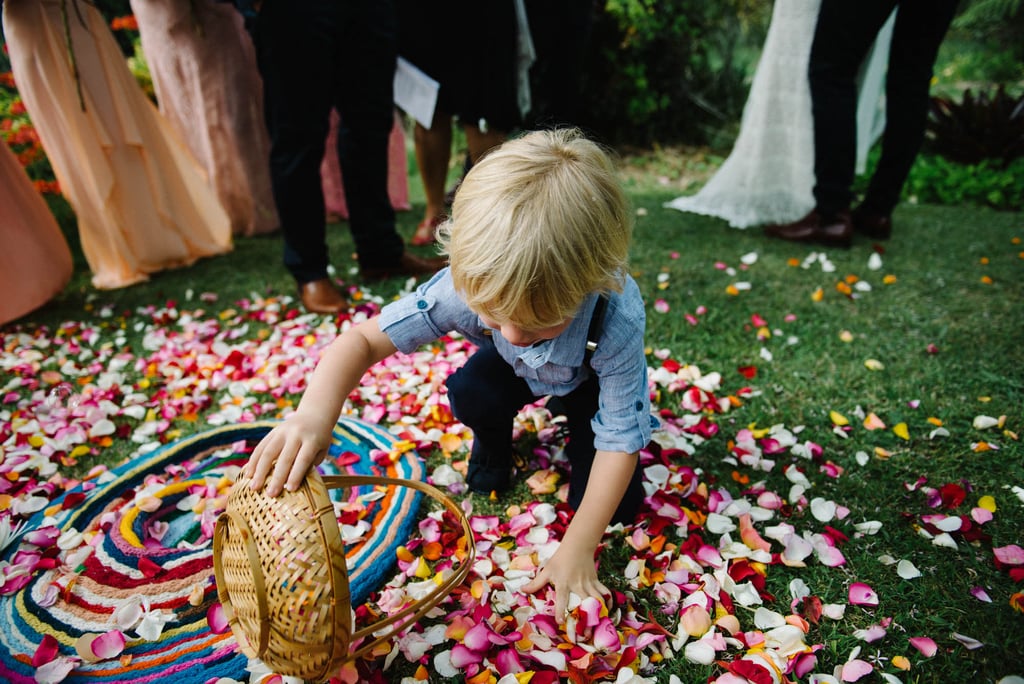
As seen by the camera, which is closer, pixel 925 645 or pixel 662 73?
pixel 925 645

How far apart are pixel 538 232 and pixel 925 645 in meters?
1.18

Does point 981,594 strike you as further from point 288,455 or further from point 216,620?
point 216,620

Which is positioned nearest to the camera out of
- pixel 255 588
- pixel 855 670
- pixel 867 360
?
pixel 255 588

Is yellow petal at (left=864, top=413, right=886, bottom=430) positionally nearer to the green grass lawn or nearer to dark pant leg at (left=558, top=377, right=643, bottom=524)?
the green grass lawn

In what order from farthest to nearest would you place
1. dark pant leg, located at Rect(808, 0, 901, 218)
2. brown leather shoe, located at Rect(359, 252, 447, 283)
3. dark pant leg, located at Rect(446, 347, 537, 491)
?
brown leather shoe, located at Rect(359, 252, 447, 283), dark pant leg, located at Rect(808, 0, 901, 218), dark pant leg, located at Rect(446, 347, 537, 491)

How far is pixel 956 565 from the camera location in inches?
54.9

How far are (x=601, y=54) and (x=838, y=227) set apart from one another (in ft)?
9.20

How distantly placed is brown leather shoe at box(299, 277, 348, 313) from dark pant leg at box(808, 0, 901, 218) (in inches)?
99.3

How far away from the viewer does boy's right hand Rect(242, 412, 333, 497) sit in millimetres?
993

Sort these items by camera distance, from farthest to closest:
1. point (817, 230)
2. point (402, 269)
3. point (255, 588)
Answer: point (817, 230) → point (402, 269) → point (255, 588)

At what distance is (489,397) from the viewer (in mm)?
1430

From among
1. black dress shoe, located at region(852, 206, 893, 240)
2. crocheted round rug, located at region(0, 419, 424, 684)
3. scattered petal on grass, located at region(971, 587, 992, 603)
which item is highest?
black dress shoe, located at region(852, 206, 893, 240)

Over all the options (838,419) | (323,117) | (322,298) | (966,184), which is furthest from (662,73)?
(838,419)

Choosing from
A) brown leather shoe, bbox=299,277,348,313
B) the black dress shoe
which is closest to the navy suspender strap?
brown leather shoe, bbox=299,277,348,313
